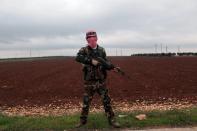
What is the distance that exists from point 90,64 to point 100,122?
4.55ft

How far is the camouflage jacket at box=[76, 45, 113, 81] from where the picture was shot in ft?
32.8

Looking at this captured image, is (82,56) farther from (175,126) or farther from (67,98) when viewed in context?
(67,98)

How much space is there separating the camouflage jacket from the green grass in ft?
3.47

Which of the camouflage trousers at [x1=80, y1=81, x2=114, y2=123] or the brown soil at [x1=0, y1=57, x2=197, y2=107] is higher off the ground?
the camouflage trousers at [x1=80, y1=81, x2=114, y2=123]

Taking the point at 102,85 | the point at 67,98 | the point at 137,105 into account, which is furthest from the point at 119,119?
the point at 67,98

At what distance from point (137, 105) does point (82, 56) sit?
7188 millimetres

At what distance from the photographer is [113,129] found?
1002 cm

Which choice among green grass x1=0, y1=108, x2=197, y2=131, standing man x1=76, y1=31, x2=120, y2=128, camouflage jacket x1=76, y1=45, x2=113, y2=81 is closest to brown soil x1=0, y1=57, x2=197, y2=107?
green grass x1=0, y1=108, x2=197, y2=131

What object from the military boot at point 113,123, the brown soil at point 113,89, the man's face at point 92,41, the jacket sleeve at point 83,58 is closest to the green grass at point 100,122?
the military boot at point 113,123

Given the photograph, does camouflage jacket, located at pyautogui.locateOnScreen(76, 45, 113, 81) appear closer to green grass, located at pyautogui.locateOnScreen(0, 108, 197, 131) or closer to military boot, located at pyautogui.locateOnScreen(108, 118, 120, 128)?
military boot, located at pyautogui.locateOnScreen(108, 118, 120, 128)

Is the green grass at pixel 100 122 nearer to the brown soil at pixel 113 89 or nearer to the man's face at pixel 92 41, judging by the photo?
the man's face at pixel 92 41

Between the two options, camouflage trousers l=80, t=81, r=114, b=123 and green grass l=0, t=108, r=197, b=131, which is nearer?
camouflage trousers l=80, t=81, r=114, b=123

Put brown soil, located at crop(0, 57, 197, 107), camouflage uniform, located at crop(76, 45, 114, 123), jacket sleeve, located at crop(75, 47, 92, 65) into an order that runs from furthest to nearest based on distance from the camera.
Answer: brown soil, located at crop(0, 57, 197, 107) < camouflage uniform, located at crop(76, 45, 114, 123) < jacket sleeve, located at crop(75, 47, 92, 65)

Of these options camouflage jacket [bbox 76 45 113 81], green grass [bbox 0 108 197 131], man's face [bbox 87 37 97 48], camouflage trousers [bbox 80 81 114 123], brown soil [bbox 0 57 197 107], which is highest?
man's face [bbox 87 37 97 48]
